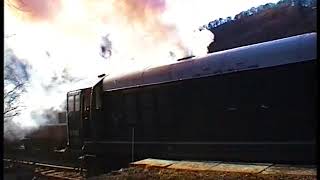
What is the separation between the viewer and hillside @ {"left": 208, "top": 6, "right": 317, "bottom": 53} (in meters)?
10.3

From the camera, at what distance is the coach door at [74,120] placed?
10.9 m

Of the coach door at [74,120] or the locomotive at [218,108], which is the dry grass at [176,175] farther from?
the coach door at [74,120]

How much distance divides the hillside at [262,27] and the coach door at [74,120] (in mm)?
4030

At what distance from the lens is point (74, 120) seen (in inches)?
441

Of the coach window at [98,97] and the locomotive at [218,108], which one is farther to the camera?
the coach window at [98,97]

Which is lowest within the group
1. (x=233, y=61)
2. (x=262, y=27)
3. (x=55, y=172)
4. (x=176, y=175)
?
(x=55, y=172)

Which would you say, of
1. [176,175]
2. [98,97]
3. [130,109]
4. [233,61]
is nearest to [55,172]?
[98,97]

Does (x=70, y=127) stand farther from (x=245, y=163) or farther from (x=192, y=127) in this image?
(x=245, y=163)

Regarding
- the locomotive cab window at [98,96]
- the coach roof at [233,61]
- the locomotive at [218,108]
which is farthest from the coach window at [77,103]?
the coach roof at [233,61]

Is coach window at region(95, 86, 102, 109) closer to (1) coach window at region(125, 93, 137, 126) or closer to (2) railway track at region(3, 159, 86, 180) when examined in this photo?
(1) coach window at region(125, 93, 137, 126)

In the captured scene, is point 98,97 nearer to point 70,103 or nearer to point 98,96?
point 98,96

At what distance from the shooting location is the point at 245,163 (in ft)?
21.8

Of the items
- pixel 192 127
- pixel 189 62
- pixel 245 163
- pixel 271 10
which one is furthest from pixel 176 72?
pixel 271 10

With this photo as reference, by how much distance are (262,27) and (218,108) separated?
5.53 meters
